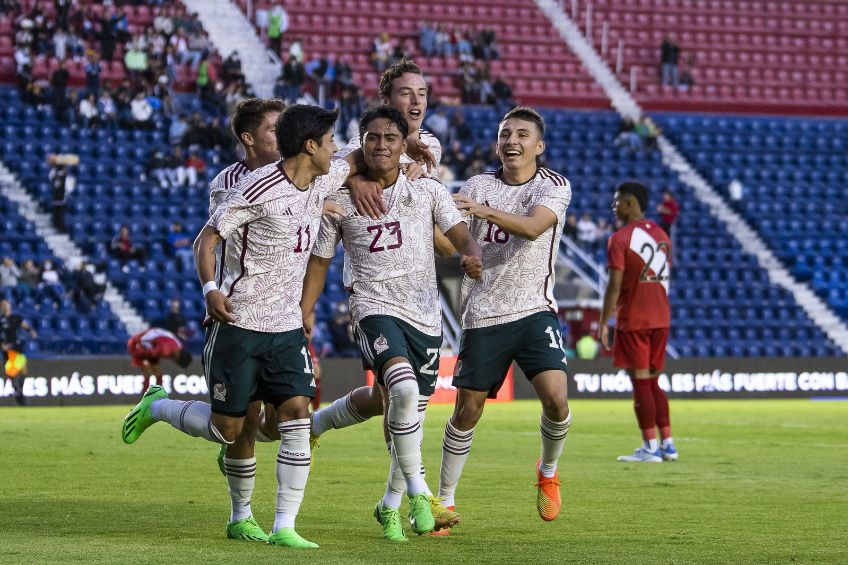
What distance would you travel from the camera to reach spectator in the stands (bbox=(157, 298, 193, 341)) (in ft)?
80.6

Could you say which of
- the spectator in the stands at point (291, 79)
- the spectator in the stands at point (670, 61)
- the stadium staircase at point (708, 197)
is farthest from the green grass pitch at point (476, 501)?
the spectator in the stands at point (670, 61)

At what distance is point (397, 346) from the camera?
7867mm

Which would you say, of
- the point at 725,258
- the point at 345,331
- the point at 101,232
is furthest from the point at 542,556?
the point at 725,258

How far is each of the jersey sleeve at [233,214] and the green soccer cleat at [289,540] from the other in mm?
1399

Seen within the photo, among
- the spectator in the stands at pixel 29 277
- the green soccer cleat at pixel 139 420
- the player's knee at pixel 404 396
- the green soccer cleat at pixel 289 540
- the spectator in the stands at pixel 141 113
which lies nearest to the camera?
the green soccer cleat at pixel 289 540

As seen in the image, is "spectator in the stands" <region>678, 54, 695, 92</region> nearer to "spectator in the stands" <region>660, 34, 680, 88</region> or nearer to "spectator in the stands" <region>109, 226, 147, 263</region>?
"spectator in the stands" <region>660, 34, 680, 88</region>

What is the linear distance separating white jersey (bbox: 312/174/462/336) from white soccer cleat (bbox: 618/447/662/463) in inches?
198

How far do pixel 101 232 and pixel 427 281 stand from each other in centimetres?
2001

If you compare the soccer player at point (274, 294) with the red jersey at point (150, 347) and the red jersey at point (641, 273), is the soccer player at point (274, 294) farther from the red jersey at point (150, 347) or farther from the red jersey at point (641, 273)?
the red jersey at point (150, 347)

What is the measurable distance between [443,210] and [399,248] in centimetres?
30

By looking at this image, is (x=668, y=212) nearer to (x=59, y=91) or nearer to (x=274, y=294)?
(x=59, y=91)

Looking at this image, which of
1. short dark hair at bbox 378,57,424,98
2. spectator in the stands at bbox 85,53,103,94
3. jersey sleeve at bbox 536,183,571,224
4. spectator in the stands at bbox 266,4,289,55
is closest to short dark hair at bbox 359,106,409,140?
short dark hair at bbox 378,57,424,98

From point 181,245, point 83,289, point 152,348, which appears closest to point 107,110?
point 181,245

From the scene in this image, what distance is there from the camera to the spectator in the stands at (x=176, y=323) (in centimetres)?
2458
